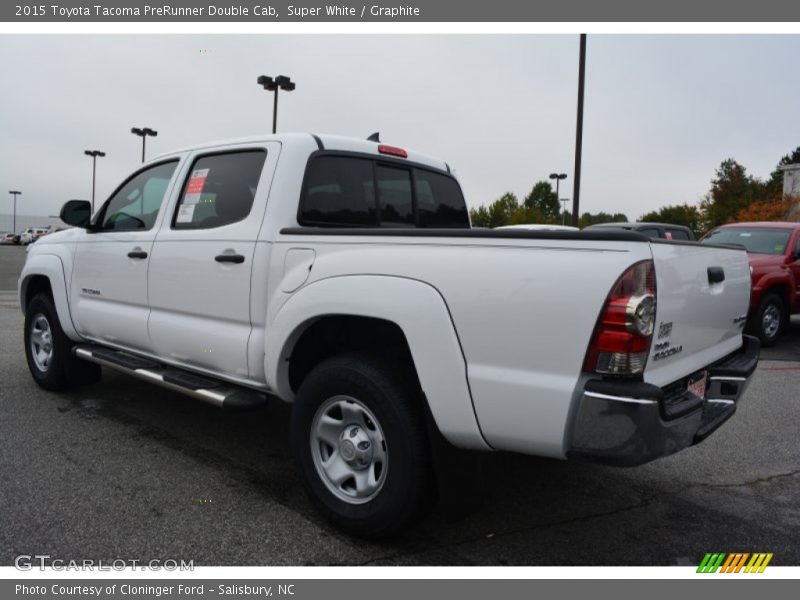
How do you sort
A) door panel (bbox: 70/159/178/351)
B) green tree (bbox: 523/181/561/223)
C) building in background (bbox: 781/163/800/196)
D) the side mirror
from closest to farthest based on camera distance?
1. door panel (bbox: 70/159/178/351)
2. the side mirror
3. building in background (bbox: 781/163/800/196)
4. green tree (bbox: 523/181/561/223)

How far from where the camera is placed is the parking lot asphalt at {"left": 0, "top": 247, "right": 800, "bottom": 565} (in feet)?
9.89

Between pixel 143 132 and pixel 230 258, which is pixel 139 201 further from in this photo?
pixel 143 132

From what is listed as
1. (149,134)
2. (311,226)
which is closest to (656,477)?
(311,226)

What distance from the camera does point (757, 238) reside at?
34.2ft

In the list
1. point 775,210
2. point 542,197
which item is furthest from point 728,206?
point 542,197

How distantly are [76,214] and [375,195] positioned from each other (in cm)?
257

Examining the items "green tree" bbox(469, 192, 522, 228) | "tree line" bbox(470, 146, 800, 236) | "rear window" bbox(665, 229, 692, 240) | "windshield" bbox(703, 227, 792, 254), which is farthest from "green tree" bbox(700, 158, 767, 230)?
"windshield" bbox(703, 227, 792, 254)

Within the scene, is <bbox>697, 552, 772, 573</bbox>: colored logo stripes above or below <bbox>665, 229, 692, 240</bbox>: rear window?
below

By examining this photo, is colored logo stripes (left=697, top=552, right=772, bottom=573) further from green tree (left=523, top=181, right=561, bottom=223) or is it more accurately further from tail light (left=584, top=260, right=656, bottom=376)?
green tree (left=523, top=181, right=561, bottom=223)

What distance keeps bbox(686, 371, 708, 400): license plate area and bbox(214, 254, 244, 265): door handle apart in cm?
232

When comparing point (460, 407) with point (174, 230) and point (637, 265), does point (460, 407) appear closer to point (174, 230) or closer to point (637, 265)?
point (637, 265)

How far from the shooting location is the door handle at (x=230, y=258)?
3.63 metres

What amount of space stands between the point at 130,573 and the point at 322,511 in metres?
0.87

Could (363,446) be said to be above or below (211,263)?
below
